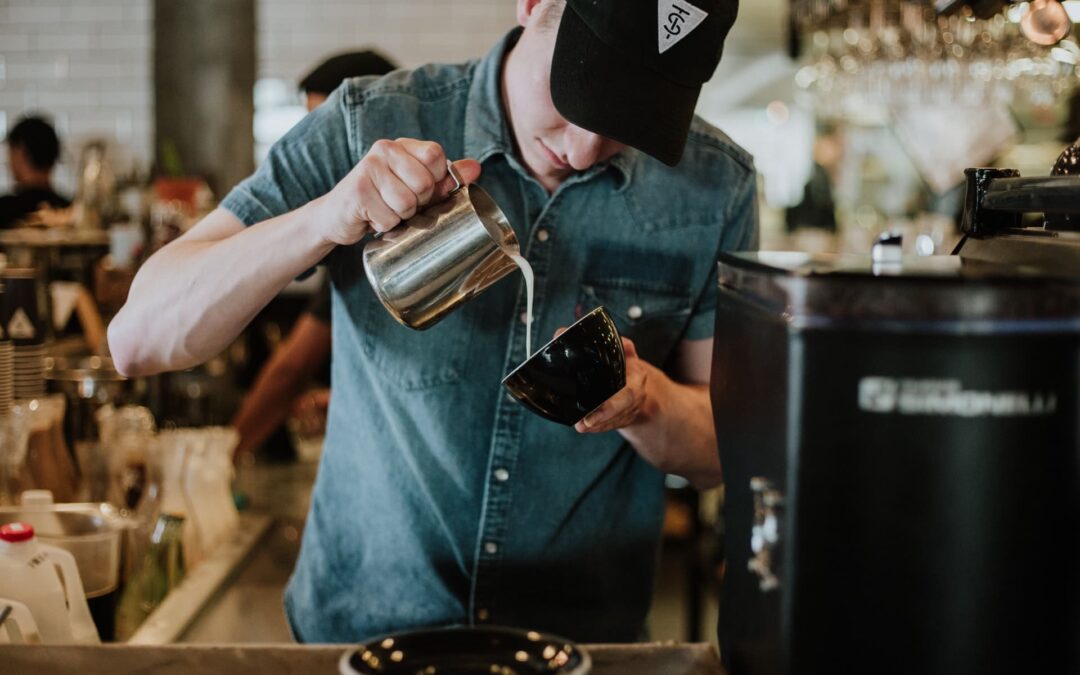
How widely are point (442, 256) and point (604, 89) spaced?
24cm

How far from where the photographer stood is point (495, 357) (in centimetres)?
153

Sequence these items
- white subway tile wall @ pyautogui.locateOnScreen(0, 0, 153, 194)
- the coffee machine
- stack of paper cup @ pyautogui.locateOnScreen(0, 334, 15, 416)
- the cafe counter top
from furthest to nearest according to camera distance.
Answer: white subway tile wall @ pyautogui.locateOnScreen(0, 0, 153, 194), stack of paper cup @ pyautogui.locateOnScreen(0, 334, 15, 416), the cafe counter top, the coffee machine

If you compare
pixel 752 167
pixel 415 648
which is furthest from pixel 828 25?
pixel 415 648

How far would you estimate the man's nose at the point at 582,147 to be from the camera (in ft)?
4.35

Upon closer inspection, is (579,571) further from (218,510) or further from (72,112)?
(72,112)

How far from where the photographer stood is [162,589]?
201 cm

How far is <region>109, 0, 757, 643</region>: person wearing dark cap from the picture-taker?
144 cm

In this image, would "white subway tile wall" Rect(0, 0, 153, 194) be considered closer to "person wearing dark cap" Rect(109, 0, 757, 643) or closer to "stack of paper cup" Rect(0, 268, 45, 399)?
"stack of paper cup" Rect(0, 268, 45, 399)

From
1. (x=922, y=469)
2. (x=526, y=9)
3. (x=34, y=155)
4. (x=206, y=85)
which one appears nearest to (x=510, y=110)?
(x=526, y=9)

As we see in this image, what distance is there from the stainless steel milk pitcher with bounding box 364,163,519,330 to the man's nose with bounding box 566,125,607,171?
13 cm

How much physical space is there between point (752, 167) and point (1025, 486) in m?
0.96

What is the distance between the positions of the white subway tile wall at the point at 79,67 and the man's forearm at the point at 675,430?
18.8ft

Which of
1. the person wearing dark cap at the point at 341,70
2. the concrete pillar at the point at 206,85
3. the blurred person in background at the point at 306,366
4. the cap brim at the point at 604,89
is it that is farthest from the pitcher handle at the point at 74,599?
the concrete pillar at the point at 206,85

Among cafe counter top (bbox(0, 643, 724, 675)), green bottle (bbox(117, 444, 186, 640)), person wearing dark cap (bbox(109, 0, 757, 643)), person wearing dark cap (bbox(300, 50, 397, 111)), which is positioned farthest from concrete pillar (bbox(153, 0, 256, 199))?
cafe counter top (bbox(0, 643, 724, 675))
